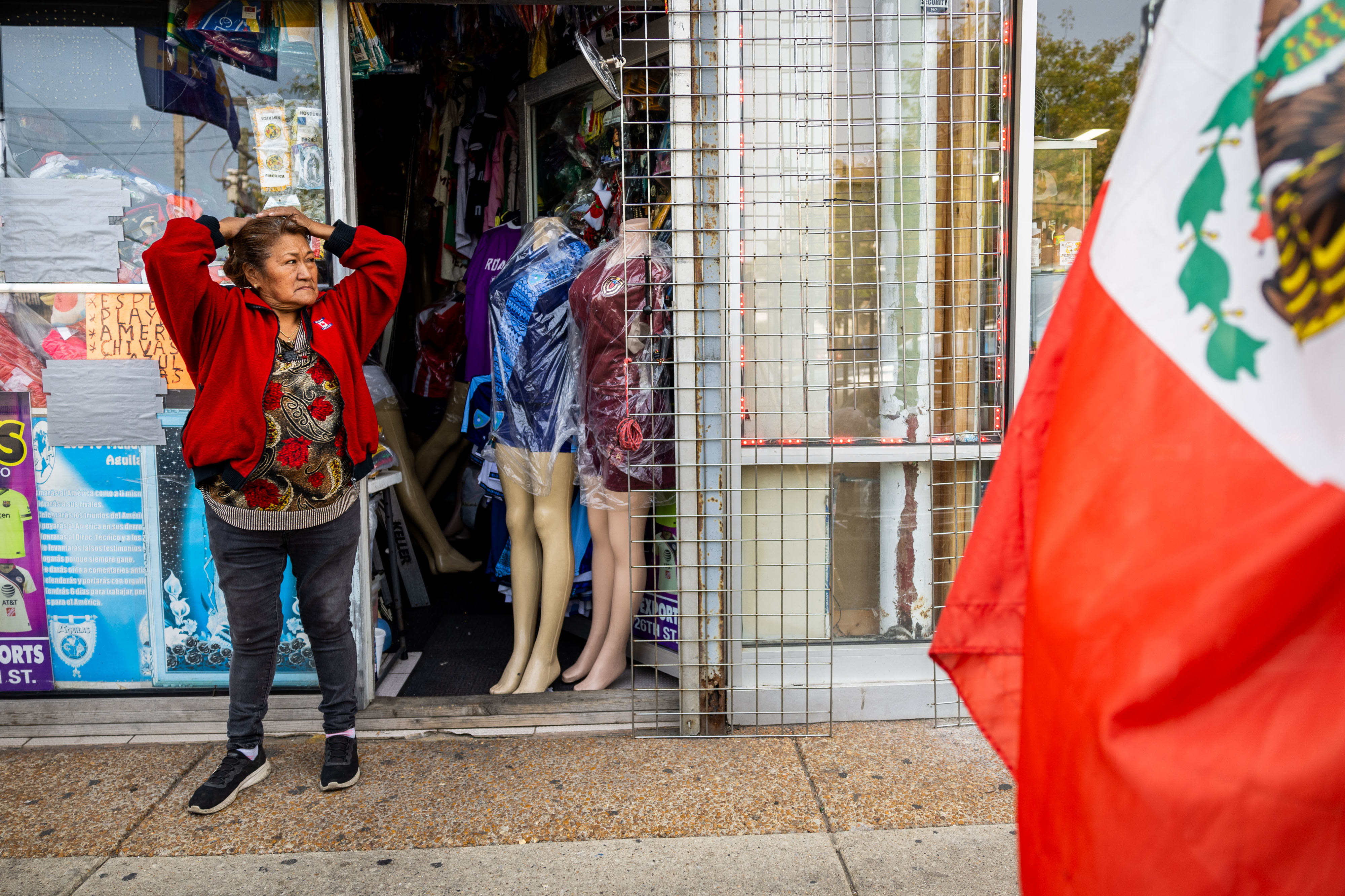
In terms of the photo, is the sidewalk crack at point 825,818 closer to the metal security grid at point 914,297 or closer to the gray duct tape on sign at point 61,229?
the metal security grid at point 914,297

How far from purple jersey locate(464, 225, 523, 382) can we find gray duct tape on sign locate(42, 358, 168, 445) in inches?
54.9

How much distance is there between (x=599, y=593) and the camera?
11.9 feet

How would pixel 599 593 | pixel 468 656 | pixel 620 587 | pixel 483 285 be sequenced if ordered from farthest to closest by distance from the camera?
1. pixel 483 285
2. pixel 468 656
3. pixel 599 593
4. pixel 620 587

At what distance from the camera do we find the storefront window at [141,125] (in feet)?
10.2

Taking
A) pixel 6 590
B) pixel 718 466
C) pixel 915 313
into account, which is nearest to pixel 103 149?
pixel 6 590

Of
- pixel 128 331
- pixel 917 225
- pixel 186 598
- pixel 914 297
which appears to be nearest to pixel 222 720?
pixel 186 598

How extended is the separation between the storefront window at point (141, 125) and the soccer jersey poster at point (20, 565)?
534mm

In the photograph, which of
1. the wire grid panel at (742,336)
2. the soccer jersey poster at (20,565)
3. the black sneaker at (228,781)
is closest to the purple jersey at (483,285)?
the wire grid panel at (742,336)

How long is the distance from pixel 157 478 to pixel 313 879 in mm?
1573

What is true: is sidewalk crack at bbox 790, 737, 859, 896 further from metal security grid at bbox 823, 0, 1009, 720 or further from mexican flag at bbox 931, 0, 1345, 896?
mexican flag at bbox 931, 0, 1345, 896

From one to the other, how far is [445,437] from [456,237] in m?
1.20

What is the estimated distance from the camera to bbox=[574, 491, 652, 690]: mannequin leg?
3.44m

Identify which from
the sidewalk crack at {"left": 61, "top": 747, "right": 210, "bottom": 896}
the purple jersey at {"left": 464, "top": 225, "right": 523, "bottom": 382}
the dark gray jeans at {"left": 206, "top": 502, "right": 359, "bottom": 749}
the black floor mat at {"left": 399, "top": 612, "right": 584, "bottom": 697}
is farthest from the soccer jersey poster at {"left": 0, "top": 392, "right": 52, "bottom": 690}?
the purple jersey at {"left": 464, "top": 225, "right": 523, "bottom": 382}

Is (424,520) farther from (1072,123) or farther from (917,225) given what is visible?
(1072,123)
